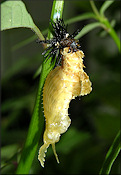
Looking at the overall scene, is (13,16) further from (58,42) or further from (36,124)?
(36,124)

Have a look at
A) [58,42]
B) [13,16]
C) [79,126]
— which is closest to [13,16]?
[13,16]

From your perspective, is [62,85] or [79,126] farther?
[79,126]

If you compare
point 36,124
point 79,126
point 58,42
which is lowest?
point 79,126

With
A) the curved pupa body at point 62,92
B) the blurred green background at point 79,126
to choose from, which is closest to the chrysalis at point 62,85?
the curved pupa body at point 62,92

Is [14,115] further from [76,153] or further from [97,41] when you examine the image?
[97,41]

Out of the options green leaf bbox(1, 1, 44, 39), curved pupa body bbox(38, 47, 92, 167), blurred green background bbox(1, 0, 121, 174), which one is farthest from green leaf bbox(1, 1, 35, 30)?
blurred green background bbox(1, 0, 121, 174)

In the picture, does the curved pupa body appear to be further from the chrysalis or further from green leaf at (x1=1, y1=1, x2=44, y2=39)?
green leaf at (x1=1, y1=1, x2=44, y2=39)

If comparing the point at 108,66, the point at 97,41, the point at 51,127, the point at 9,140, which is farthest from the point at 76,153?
the point at 97,41

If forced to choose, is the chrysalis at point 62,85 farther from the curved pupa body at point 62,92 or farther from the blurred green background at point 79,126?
the blurred green background at point 79,126
